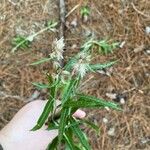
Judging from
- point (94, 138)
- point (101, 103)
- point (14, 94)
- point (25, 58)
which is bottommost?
point (94, 138)

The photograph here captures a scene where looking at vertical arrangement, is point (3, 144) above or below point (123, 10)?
below

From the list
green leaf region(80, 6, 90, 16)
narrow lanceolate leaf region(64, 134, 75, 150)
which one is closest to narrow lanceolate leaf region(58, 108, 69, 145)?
narrow lanceolate leaf region(64, 134, 75, 150)

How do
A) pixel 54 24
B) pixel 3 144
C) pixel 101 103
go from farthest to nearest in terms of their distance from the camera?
pixel 54 24 < pixel 3 144 < pixel 101 103

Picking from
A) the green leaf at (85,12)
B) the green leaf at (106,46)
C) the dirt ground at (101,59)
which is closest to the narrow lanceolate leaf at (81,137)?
the dirt ground at (101,59)

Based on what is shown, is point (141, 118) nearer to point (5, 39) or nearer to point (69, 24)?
point (69, 24)

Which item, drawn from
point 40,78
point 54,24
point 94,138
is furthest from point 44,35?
point 94,138

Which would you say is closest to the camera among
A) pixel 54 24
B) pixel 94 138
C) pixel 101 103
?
pixel 101 103

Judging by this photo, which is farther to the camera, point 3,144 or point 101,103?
point 3,144
